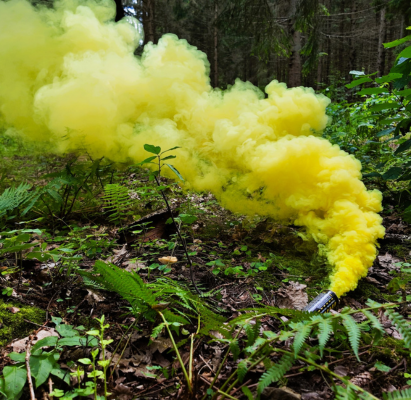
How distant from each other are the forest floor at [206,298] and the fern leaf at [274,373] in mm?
299

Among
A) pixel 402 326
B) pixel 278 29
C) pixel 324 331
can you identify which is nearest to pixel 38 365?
pixel 324 331

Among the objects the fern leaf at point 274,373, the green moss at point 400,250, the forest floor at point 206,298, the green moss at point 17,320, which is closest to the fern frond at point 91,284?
the forest floor at point 206,298

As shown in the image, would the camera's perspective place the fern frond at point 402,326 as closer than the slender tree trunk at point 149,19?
Yes

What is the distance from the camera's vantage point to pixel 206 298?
86.8 inches

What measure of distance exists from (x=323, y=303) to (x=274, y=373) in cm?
112

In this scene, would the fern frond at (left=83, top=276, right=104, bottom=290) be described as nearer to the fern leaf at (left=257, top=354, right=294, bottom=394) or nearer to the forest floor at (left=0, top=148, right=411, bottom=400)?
the forest floor at (left=0, top=148, right=411, bottom=400)

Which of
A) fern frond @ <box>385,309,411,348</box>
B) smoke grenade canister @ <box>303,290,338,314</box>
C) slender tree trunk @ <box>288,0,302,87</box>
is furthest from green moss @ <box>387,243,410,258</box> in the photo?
slender tree trunk @ <box>288,0,302,87</box>

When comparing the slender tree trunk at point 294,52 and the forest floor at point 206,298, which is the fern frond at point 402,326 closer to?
the forest floor at point 206,298

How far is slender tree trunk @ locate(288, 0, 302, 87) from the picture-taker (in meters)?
6.29

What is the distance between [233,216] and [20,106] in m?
2.94

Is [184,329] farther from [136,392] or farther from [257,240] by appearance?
[257,240]

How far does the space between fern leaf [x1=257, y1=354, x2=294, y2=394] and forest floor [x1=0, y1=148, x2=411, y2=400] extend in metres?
0.30

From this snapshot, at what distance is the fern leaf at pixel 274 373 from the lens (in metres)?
1.07

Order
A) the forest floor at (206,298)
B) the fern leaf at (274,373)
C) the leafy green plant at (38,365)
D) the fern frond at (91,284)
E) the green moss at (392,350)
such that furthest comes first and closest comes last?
the fern frond at (91,284), the green moss at (392,350), the forest floor at (206,298), the leafy green plant at (38,365), the fern leaf at (274,373)
